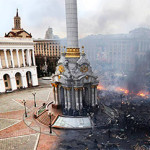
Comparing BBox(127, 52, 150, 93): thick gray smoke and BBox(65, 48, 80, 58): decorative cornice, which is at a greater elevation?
BBox(65, 48, 80, 58): decorative cornice

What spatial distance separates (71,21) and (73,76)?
7.47 meters

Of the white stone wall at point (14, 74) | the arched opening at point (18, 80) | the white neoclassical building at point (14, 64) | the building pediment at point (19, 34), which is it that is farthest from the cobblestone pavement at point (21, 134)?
the building pediment at point (19, 34)

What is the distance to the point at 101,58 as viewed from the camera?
161 feet

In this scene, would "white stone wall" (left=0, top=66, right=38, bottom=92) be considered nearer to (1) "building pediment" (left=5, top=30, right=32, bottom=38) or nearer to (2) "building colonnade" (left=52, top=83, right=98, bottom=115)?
(2) "building colonnade" (left=52, top=83, right=98, bottom=115)

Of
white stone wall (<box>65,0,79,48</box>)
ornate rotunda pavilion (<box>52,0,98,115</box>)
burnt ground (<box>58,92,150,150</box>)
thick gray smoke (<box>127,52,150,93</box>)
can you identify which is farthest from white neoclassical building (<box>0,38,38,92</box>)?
thick gray smoke (<box>127,52,150,93</box>)

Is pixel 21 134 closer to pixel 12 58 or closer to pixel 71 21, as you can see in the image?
pixel 71 21

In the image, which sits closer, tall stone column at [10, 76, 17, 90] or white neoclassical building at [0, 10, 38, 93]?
white neoclassical building at [0, 10, 38, 93]

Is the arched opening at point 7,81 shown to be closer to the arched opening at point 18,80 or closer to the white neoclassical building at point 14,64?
the white neoclassical building at point 14,64

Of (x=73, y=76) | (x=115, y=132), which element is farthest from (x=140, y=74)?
(x=115, y=132)

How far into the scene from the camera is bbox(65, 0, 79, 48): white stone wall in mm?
19312

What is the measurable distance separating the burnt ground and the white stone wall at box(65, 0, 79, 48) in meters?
10.3

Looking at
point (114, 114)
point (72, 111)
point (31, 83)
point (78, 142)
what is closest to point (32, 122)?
point (72, 111)

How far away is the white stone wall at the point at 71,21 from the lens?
63.4 ft

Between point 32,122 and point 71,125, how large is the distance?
553 centimetres
